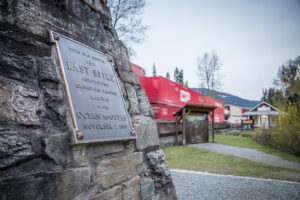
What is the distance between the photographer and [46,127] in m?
1.28

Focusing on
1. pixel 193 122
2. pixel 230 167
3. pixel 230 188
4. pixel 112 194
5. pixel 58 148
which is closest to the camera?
pixel 58 148

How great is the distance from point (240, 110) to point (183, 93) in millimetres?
33834

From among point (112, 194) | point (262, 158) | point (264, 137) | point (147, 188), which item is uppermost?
point (112, 194)

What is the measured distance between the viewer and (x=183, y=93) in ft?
38.5

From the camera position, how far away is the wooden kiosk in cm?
883

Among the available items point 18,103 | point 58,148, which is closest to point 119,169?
point 58,148

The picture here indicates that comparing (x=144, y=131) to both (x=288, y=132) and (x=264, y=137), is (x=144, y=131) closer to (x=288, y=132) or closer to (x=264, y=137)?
(x=288, y=132)

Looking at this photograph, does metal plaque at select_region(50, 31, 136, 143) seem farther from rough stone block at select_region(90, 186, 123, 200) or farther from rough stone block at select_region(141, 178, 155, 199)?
rough stone block at select_region(141, 178, 155, 199)

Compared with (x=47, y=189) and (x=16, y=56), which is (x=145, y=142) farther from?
(x=16, y=56)

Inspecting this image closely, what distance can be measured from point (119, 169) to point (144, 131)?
1.91 ft

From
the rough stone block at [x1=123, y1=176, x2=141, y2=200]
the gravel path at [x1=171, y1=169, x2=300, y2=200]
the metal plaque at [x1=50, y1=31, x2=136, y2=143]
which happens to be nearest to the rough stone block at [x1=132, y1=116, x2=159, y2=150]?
the metal plaque at [x1=50, y1=31, x2=136, y2=143]

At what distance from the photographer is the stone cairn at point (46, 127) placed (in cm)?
109

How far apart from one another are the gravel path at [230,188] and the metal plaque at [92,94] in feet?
6.64

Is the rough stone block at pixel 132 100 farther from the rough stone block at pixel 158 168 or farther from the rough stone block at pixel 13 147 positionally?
the rough stone block at pixel 13 147
